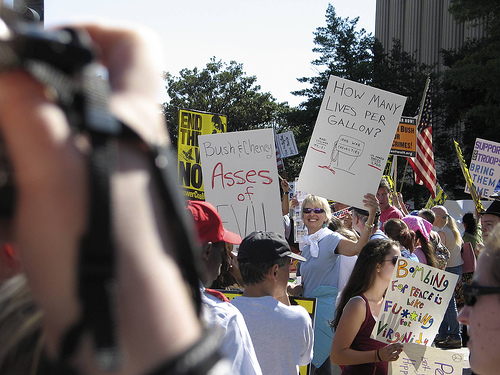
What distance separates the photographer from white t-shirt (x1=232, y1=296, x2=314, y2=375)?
312cm

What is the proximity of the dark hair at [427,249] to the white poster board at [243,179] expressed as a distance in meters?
1.81

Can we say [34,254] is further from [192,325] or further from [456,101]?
[456,101]

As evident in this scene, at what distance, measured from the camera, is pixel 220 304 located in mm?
2496

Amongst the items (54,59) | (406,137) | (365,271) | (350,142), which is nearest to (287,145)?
(406,137)

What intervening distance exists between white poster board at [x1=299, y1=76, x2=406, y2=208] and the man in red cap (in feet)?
10.9

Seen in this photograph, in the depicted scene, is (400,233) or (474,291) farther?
(400,233)

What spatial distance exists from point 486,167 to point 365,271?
907 cm

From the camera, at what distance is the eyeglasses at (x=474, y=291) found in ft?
6.13

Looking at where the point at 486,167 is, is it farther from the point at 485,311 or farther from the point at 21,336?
the point at 21,336

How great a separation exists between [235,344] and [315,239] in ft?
10.4

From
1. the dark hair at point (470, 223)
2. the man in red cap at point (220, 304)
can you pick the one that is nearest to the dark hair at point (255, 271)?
the man in red cap at point (220, 304)

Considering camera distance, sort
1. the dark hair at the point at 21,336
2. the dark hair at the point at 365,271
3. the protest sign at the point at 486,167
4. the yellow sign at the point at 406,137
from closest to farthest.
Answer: the dark hair at the point at 21,336, the dark hair at the point at 365,271, the yellow sign at the point at 406,137, the protest sign at the point at 486,167

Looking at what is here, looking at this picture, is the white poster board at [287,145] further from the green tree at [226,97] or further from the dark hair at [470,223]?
the green tree at [226,97]

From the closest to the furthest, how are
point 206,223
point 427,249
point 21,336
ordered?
1. point 21,336
2. point 206,223
3. point 427,249
